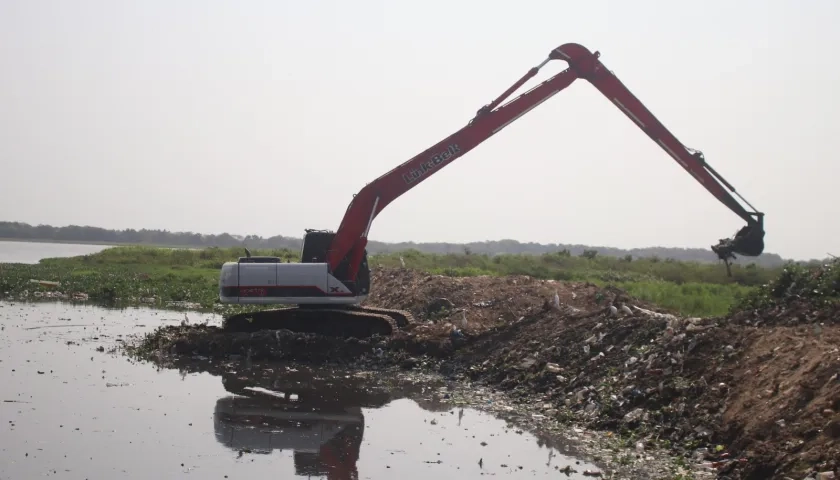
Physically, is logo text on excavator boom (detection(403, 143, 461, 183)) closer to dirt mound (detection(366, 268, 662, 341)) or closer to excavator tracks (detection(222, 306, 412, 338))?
excavator tracks (detection(222, 306, 412, 338))

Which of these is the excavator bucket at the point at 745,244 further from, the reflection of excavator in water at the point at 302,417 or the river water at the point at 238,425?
the reflection of excavator in water at the point at 302,417

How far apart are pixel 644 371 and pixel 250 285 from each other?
8.62 m

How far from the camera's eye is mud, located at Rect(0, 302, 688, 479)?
9.80 m

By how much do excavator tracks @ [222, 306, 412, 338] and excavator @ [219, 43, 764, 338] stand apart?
0.07 ft

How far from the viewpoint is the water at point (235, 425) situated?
972 centimetres

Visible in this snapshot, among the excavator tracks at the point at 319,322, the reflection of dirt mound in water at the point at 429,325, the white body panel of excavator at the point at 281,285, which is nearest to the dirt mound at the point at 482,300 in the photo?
the reflection of dirt mound in water at the point at 429,325

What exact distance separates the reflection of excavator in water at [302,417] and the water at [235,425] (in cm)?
2

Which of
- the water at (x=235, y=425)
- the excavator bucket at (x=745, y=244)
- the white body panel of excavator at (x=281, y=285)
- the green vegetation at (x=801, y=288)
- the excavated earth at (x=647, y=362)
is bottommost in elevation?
the water at (x=235, y=425)

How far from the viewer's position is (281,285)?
18156mm

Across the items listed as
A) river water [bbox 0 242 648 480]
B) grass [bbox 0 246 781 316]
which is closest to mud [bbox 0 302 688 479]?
river water [bbox 0 242 648 480]

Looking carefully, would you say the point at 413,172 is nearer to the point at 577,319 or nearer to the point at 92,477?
the point at 577,319

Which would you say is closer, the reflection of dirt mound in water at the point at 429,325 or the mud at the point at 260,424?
the mud at the point at 260,424

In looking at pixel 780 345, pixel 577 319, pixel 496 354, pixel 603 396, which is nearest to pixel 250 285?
pixel 496 354

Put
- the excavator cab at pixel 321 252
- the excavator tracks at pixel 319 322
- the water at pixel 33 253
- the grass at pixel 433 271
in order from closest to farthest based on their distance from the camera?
1. the excavator tracks at pixel 319 322
2. the excavator cab at pixel 321 252
3. the grass at pixel 433 271
4. the water at pixel 33 253
